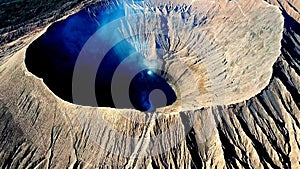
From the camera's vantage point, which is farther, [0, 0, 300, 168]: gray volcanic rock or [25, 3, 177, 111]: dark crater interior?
[25, 3, 177, 111]: dark crater interior

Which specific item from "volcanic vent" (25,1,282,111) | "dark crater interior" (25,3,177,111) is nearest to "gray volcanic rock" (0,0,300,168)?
"volcanic vent" (25,1,282,111)

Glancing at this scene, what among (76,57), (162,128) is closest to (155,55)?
(76,57)

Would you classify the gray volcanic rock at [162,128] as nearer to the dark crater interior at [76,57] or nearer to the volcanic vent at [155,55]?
the volcanic vent at [155,55]

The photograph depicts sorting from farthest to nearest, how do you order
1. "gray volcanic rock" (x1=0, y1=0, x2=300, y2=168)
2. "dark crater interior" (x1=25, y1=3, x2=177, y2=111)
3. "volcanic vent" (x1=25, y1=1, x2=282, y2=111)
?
"volcanic vent" (x1=25, y1=1, x2=282, y2=111) < "dark crater interior" (x1=25, y1=3, x2=177, y2=111) < "gray volcanic rock" (x1=0, y1=0, x2=300, y2=168)

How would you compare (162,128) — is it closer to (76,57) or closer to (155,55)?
(76,57)

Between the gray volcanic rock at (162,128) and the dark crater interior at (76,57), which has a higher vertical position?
the dark crater interior at (76,57)

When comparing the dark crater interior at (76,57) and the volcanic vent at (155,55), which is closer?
the dark crater interior at (76,57)

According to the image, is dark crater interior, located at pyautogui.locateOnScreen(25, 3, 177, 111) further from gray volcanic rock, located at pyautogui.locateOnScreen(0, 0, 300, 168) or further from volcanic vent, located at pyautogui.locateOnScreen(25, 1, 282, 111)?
gray volcanic rock, located at pyautogui.locateOnScreen(0, 0, 300, 168)

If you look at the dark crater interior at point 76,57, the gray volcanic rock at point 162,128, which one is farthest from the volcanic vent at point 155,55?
the gray volcanic rock at point 162,128
